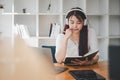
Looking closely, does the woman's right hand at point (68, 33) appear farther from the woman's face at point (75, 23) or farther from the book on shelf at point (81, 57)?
the book on shelf at point (81, 57)

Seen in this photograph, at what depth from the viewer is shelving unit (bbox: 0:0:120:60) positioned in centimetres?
335

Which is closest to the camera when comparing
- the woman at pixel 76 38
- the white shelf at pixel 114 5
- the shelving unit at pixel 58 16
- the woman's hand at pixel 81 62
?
the woman's hand at pixel 81 62

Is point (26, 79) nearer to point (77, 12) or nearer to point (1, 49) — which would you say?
point (1, 49)

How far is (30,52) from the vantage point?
191 mm

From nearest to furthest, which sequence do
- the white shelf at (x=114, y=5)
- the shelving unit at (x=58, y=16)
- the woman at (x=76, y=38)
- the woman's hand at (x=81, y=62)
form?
1. the woman's hand at (x=81, y=62)
2. the woman at (x=76, y=38)
3. the shelving unit at (x=58, y=16)
4. the white shelf at (x=114, y=5)

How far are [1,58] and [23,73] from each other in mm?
24

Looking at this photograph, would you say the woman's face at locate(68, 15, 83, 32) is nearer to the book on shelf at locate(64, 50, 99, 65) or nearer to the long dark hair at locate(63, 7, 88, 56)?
the long dark hair at locate(63, 7, 88, 56)

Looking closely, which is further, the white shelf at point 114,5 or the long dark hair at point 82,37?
the white shelf at point 114,5

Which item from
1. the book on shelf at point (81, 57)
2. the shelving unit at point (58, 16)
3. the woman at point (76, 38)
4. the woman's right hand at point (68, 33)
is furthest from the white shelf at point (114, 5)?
the book on shelf at point (81, 57)

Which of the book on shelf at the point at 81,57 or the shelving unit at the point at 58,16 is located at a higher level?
the shelving unit at the point at 58,16

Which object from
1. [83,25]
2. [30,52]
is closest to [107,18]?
[83,25]

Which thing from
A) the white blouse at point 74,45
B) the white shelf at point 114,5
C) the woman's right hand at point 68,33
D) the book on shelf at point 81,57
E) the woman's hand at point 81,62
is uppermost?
the white shelf at point 114,5

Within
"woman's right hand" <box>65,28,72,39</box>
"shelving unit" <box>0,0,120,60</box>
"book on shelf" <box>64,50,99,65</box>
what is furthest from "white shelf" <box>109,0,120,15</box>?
"book on shelf" <box>64,50,99,65</box>

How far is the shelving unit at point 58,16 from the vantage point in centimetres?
335
